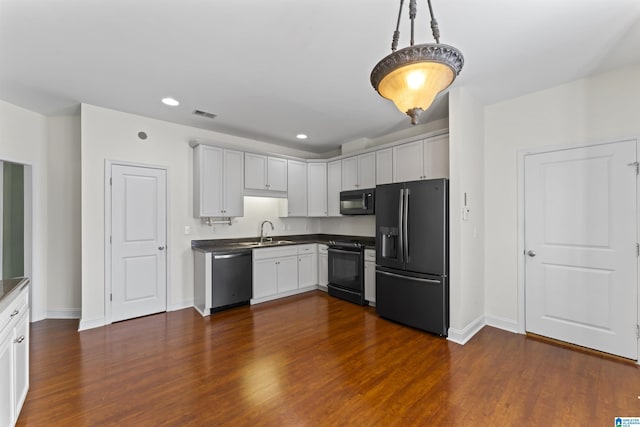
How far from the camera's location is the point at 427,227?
3.13m

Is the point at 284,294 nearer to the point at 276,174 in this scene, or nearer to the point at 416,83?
the point at 276,174

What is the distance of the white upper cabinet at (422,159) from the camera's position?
3.44 metres

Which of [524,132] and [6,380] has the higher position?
[524,132]

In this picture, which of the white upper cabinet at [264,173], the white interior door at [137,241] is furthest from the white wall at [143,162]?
the white upper cabinet at [264,173]

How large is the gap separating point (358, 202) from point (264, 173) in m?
1.65

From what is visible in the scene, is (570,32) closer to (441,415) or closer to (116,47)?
(441,415)

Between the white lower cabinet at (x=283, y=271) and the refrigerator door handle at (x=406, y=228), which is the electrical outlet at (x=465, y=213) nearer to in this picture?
the refrigerator door handle at (x=406, y=228)

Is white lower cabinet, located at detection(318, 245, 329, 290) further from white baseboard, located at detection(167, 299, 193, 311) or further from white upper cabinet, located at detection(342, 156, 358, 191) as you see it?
white baseboard, located at detection(167, 299, 193, 311)

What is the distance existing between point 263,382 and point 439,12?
119 inches

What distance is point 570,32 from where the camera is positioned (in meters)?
2.01

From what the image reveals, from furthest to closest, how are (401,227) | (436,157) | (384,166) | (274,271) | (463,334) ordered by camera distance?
(274,271) < (384,166) < (436,157) < (401,227) < (463,334)

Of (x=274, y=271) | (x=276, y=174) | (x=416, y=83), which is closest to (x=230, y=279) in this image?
(x=274, y=271)

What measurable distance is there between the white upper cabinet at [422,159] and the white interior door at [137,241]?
11.1ft

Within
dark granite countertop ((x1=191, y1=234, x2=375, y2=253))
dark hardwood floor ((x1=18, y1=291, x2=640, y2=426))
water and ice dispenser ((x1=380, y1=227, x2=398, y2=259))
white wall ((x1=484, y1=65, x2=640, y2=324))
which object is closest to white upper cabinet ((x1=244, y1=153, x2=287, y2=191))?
dark granite countertop ((x1=191, y1=234, x2=375, y2=253))
